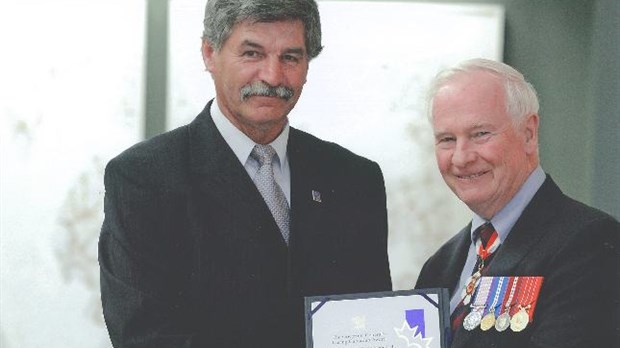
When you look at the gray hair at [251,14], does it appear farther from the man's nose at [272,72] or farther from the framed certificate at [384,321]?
the framed certificate at [384,321]

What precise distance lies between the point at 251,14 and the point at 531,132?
769mm

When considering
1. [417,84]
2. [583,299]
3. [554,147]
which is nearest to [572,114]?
[554,147]

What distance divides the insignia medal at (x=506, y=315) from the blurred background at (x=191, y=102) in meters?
1.74

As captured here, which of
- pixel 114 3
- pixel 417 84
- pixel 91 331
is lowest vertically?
pixel 91 331

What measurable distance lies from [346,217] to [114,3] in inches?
66.6

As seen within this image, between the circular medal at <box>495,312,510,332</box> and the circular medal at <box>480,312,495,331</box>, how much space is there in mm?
13

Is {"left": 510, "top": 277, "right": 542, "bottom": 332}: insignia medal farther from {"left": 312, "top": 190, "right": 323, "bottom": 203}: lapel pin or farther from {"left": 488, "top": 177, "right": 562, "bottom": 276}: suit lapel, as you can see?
{"left": 312, "top": 190, "right": 323, "bottom": 203}: lapel pin

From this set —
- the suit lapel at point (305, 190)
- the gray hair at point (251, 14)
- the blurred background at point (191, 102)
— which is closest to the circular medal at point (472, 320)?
the suit lapel at point (305, 190)

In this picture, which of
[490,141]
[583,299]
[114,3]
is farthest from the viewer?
[114,3]

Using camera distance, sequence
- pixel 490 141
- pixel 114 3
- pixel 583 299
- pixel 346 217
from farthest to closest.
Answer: pixel 114 3 → pixel 346 217 → pixel 490 141 → pixel 583 299

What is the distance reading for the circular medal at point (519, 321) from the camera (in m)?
2.60

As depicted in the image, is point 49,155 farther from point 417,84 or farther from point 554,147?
point 554,147

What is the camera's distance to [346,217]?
3.10 metres

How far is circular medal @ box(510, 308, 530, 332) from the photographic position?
260 centimetres
